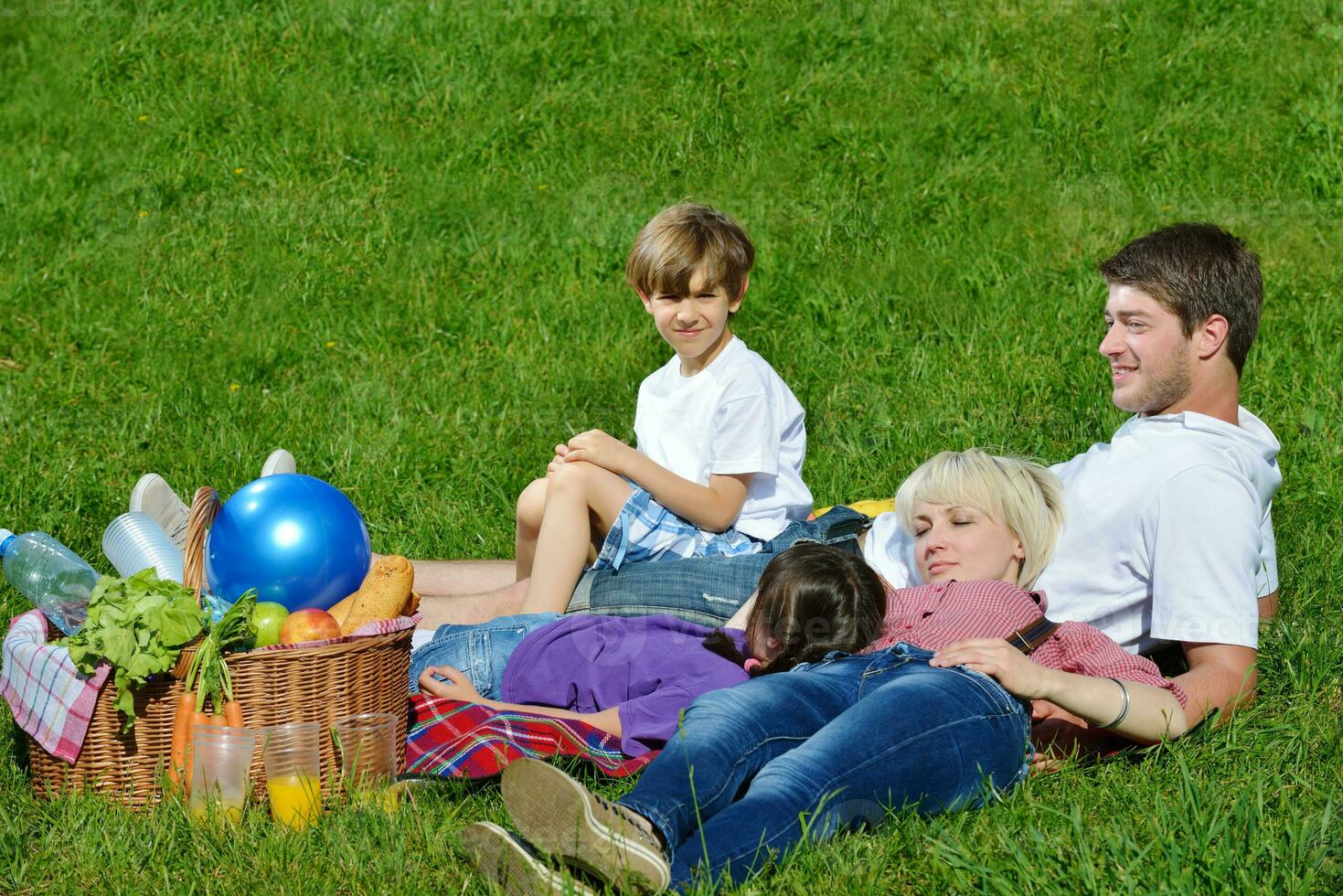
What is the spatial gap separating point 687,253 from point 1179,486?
1825 millimetres

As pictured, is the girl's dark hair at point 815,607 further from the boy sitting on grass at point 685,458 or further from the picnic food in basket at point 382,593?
the picnic food in basket at point 382,593

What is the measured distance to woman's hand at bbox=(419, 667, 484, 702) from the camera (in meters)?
4.02

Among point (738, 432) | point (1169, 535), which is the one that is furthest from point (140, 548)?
point (1169, 535)

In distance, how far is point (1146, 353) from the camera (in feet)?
13.1

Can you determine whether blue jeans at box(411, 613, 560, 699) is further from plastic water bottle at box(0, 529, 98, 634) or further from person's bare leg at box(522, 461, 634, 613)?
plastic water bottle at box(0, 529, 98, 634)

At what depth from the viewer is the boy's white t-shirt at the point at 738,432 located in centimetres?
470

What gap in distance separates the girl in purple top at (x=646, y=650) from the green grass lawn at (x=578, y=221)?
4.56 ft

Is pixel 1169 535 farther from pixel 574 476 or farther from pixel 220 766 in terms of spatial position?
pixel 220 766

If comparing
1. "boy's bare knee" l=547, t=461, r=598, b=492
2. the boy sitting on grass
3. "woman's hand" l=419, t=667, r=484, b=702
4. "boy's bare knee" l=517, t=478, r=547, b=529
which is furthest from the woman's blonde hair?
"woman's hand" l=419, t=667, r=484, b=702

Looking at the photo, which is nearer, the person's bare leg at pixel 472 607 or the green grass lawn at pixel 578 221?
the person's bare leg at pixel 472 607

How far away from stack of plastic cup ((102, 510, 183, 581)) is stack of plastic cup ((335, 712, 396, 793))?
46.2 inches

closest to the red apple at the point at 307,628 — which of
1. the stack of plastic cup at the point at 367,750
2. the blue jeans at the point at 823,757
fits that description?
the stack of plastic cup at the point at 367,750

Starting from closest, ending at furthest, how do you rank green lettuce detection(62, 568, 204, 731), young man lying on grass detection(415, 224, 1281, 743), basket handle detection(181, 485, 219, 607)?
1. green lettuce detection(62, 568, 204, 731)
2. young man lying on grass detection(415, 224, 1281, 743)
3. basket handle detection(181, 485, 219, 607)

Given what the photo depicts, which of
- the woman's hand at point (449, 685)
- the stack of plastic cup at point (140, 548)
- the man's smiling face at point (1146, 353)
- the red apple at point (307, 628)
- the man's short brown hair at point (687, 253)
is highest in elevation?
the man's short brown hair at point (687, 253)
